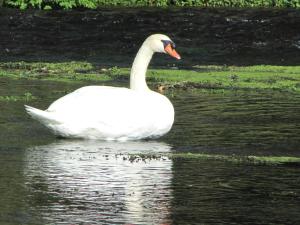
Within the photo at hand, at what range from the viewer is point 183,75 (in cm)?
Answer: 2230

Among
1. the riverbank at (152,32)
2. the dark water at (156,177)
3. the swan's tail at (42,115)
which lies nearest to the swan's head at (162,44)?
the dark water at (156,177)

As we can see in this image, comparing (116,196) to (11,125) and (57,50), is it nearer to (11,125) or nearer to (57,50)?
(11,125)

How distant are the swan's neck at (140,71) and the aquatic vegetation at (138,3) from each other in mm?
18483

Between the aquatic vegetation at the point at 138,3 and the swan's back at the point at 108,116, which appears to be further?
the aquatic vegetation at the point at 138,3

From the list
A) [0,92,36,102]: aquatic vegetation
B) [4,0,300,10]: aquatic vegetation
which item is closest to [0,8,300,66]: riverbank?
[4,0,300,10]: aquatic vegetation

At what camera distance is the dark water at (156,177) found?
9930 millimetres

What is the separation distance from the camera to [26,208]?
10078 millimetres

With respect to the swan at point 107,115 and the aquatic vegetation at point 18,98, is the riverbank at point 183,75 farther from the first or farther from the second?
the swan at point 107,115

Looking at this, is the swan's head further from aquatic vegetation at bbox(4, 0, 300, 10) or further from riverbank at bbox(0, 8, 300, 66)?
aquatic vegetation at bbox(4, 0, 300, 10)

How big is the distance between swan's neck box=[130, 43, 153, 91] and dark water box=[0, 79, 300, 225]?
0.75 m

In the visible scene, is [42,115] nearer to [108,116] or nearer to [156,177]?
[108,116]

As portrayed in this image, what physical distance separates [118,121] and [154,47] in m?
1.89

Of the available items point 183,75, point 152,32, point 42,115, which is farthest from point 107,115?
point 152,32

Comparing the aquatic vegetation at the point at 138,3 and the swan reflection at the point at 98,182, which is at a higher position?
the aquatic vegetation at the point at 138,3
